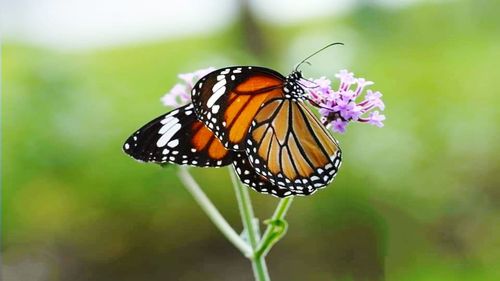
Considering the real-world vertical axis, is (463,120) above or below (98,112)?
below

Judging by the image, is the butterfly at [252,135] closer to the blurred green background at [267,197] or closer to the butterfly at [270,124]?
the butterfly at [270,124]

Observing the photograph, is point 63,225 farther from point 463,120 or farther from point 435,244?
point 463,120

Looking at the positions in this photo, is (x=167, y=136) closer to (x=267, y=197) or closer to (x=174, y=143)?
(x=174, y=143)

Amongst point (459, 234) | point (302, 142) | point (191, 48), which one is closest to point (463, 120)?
point (459, 234)

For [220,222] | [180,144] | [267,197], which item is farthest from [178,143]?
[267,197]

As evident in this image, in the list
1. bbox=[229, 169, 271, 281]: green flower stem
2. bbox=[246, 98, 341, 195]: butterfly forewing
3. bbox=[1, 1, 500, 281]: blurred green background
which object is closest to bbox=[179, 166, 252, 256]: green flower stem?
bbox=[229, 169, 271, 281]: green flower stem
